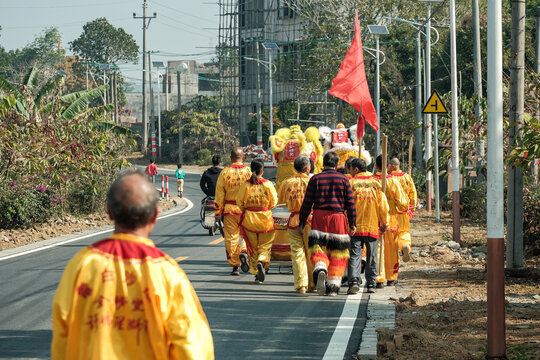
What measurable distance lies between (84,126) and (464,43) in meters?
22.2

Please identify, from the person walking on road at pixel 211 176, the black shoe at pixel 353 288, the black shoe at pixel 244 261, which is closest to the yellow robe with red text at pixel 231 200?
the black shoe at pixel 244 261

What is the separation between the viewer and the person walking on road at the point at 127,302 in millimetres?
3865

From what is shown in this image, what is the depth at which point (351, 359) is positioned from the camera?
7695mm

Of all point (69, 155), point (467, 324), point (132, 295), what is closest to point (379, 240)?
point (467, 324)

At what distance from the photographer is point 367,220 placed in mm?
11492

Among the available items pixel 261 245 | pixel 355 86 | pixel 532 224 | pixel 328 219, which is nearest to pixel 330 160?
pixel 328 219

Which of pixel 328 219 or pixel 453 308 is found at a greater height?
pixel 328 219

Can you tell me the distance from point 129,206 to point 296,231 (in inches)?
303

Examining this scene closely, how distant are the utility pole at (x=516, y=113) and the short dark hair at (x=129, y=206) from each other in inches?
313

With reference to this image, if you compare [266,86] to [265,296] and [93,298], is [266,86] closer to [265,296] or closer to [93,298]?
[265,296]

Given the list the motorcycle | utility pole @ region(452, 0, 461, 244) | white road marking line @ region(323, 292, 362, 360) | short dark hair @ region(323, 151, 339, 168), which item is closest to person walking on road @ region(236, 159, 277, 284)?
short dark hair @ region(323, 151, 339, 168)

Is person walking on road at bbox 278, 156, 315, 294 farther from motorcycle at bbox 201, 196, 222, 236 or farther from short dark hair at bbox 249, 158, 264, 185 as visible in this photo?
motorcycle at bbox 201, 196, 222, 236

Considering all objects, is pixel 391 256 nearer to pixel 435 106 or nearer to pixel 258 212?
pixel 258 212

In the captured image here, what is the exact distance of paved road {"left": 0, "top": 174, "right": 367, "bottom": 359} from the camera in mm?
8109
